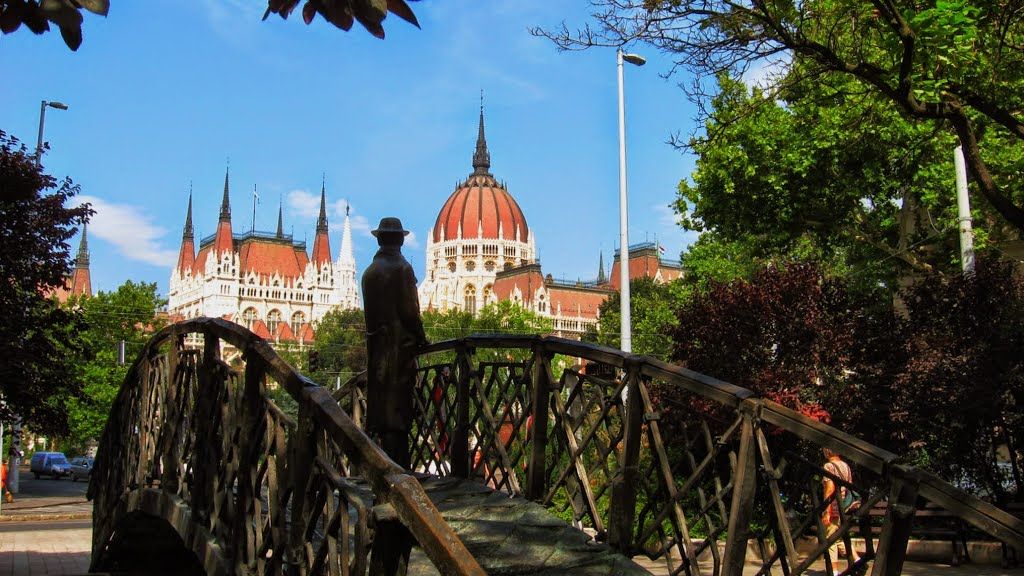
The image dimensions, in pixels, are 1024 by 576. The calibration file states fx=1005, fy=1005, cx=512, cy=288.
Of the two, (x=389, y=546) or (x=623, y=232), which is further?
(x=623, y=232)

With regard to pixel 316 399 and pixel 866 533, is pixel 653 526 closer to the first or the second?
pixel 866 533

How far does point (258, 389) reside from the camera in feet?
18.3

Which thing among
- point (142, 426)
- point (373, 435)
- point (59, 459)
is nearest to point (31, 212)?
point (142, 426)

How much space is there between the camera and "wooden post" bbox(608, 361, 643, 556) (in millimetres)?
5840

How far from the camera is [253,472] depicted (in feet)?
18.4

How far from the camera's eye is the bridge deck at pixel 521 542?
559cm

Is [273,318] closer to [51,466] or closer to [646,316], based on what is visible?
[646,316]

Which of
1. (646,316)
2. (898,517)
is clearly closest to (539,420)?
(898,517)

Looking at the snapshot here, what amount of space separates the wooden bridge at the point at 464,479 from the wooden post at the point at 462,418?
0.02 metres

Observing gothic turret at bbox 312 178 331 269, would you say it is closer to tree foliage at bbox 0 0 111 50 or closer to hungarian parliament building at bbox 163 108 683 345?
hungarian parliament building at bbox 163 108 683 345

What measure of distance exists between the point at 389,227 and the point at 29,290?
11120mm

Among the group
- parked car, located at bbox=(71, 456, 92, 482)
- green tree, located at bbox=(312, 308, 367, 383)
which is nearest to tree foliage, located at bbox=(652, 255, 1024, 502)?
parked car, located at bbox=(71, 456, 92, 482)

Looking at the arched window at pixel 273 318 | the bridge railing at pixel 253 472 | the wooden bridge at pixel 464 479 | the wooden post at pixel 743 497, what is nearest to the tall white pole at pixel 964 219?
the wooden bridge at pixel 464 479

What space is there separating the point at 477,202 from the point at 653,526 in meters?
164
